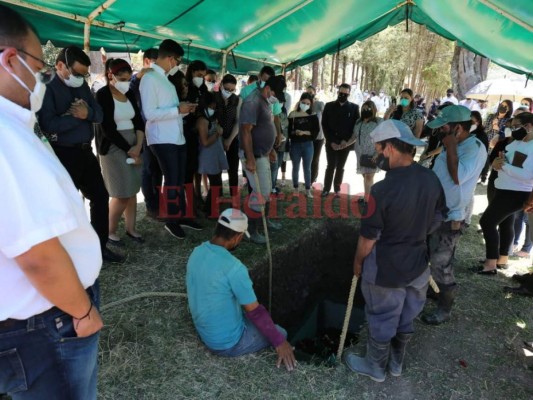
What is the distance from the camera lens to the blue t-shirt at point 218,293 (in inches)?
96.0

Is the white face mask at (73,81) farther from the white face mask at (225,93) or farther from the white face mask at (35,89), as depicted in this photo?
the white face mask at (225,93)

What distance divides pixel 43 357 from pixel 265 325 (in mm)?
1682

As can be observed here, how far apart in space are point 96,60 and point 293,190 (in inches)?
429

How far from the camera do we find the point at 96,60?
1375 centimetres

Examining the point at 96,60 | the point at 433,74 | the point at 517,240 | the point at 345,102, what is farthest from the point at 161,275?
the point at 433,74

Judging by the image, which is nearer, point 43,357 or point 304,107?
point 43,357

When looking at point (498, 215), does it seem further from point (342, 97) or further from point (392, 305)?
point (342, 97)

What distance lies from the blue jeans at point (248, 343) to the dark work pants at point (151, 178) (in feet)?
8.95

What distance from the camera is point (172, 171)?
13.8 feet

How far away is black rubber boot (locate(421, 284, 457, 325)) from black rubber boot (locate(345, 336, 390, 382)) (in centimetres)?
93

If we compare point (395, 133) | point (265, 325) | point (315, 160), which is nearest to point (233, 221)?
point (265, 325)

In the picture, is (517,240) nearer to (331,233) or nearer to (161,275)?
(331,233)

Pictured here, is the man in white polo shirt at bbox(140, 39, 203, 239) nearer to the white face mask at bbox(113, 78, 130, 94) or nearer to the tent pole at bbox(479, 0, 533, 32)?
the white face mask at bbox(113, 78, 130, 94)

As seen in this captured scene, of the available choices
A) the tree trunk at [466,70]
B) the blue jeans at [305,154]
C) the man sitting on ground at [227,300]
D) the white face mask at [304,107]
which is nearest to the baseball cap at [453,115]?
the man sitting on ground at [227,300]
